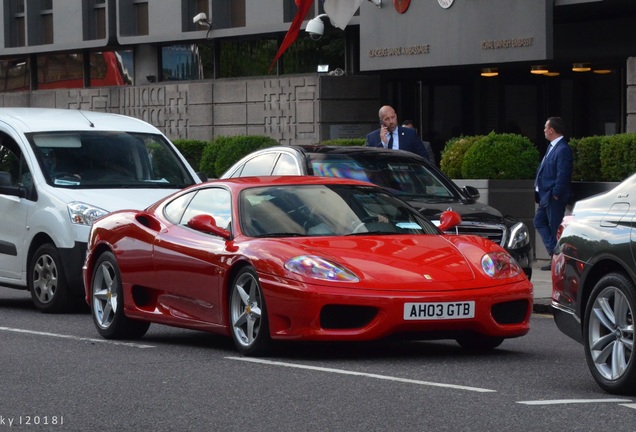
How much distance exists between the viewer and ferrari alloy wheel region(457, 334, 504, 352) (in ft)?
35.0

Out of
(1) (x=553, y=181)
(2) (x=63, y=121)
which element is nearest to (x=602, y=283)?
(2) (x=63, y=121)

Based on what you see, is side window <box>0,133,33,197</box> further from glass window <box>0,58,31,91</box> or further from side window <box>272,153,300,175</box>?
glass window <box>0,58,31,91</box>

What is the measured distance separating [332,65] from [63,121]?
16.8 m

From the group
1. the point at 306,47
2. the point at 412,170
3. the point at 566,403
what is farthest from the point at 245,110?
the point at 566,403

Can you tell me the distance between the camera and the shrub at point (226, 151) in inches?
1133

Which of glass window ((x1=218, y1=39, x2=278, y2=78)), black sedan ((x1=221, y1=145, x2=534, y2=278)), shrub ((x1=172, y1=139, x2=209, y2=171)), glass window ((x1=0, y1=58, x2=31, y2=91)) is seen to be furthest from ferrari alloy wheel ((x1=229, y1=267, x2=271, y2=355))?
glass window ((x1=0, y1=58, x2=31, y2=91))

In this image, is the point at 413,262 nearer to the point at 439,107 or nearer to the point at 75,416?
the point at 75,416

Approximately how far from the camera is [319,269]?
10062 millimetres

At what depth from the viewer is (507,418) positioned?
302 inches

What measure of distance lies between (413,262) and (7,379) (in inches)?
109

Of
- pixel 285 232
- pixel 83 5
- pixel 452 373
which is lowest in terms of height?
pixel 452 373

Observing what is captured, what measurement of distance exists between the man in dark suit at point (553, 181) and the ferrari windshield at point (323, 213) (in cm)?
714

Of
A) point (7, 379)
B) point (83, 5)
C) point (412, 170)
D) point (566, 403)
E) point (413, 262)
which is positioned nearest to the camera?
point (566, 403)

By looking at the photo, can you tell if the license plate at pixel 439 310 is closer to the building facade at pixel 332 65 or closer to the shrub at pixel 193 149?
the building facade at pixel 332 65
